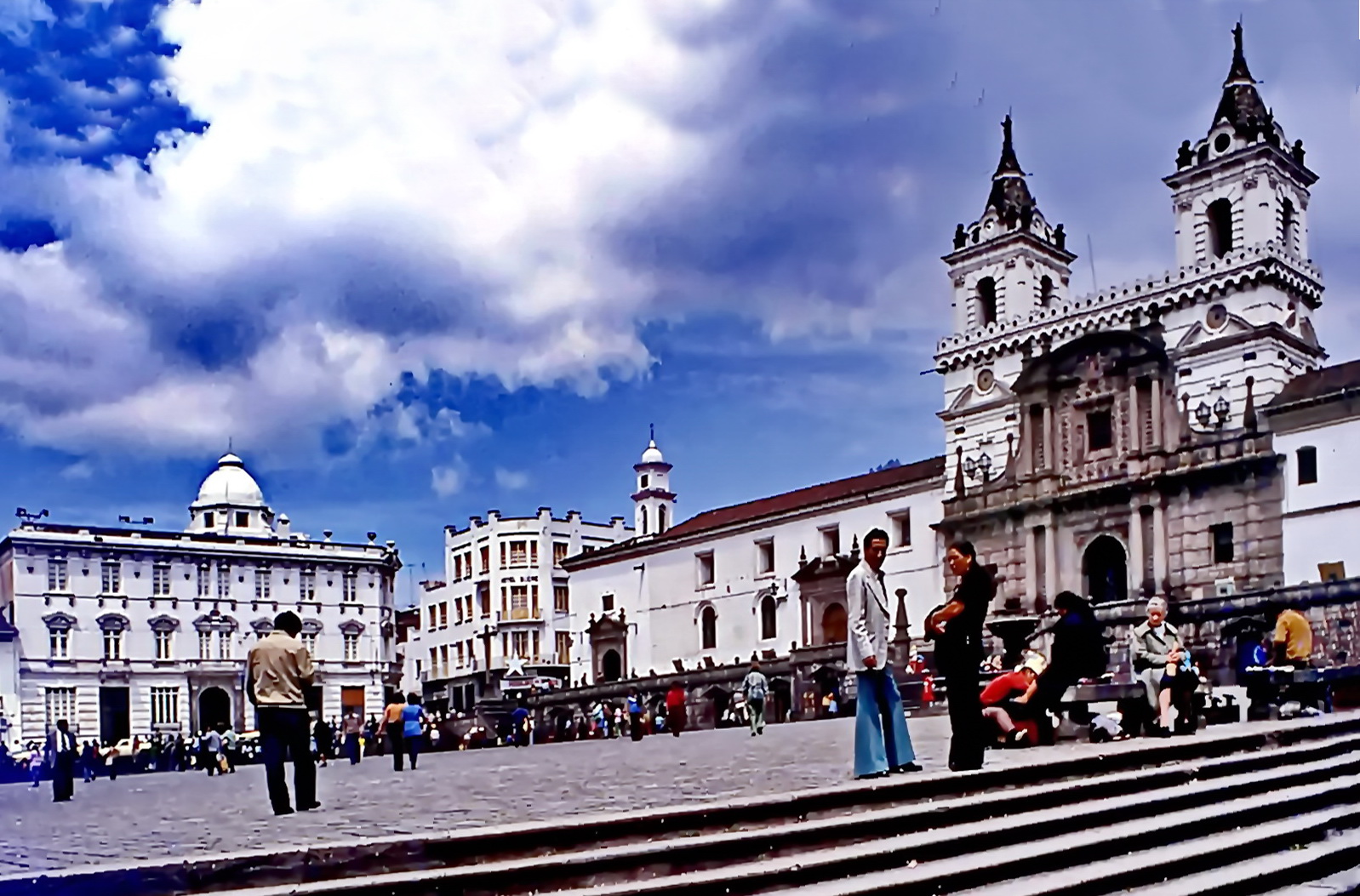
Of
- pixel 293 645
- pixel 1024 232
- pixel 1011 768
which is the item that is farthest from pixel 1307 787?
pixel 1024 232

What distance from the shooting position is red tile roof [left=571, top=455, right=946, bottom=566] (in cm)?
5162

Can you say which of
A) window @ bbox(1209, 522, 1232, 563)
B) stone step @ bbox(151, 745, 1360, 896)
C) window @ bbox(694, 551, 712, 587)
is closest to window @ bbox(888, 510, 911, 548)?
window @ bbox(694, 551, 712, 587)

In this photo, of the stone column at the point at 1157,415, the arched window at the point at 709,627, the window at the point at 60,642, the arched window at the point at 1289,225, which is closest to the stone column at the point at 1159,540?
the stone column at the point at 1157,415

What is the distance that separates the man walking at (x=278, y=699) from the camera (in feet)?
33.8

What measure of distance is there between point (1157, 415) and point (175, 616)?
39.7 metres

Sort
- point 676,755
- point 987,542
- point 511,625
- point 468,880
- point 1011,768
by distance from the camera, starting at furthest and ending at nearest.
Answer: point 511,625 → point 987,542 → point 676,755 → point 1011,768 → point 468,880

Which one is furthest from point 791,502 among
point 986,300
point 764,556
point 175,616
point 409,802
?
point 409,802

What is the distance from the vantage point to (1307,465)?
39.2m

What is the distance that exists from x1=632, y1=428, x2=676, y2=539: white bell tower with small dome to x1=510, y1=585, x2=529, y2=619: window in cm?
596

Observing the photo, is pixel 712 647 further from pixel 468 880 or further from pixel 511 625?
pixel 468 880

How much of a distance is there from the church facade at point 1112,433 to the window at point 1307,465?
76 mm

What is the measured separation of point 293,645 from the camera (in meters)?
10.5

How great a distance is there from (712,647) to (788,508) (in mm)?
6521

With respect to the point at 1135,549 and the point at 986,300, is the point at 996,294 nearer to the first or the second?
the point at 986,300
